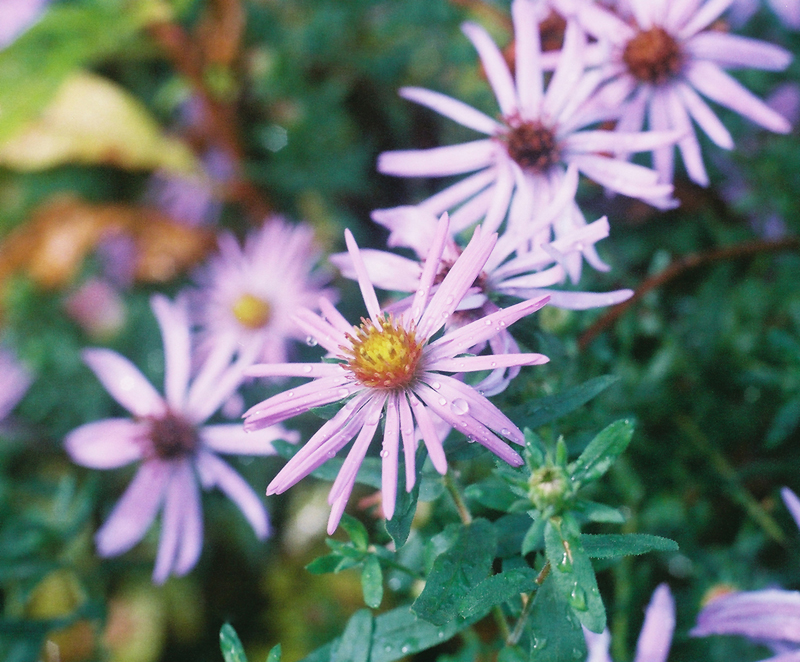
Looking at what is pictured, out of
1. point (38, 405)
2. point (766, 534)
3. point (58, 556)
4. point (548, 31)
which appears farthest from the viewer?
point (38, 405)

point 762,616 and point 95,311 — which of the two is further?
point 95,311

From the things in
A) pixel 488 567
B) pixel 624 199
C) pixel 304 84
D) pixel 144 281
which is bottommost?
pixel 488 567

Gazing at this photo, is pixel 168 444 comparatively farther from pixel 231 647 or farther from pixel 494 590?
pixel 494 590

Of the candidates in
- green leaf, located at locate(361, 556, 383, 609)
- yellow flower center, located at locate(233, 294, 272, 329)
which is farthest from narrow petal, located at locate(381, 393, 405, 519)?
yellow flower center, located at locate(233, 294, 272, 329)

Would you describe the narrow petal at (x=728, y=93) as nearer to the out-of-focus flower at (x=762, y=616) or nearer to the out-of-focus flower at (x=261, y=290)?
the out-of-focus flower at (x=762, y=616)

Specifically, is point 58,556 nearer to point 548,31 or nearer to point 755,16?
point 548,31

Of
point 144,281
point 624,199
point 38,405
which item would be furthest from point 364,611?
point 144,281

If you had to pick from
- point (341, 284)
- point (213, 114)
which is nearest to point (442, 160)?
point (341, 284)

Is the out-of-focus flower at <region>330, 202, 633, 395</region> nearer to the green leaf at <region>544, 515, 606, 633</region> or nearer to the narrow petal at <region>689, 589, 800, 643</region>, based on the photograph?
the green leaf at <region>544, 515, 606, 633</region>
